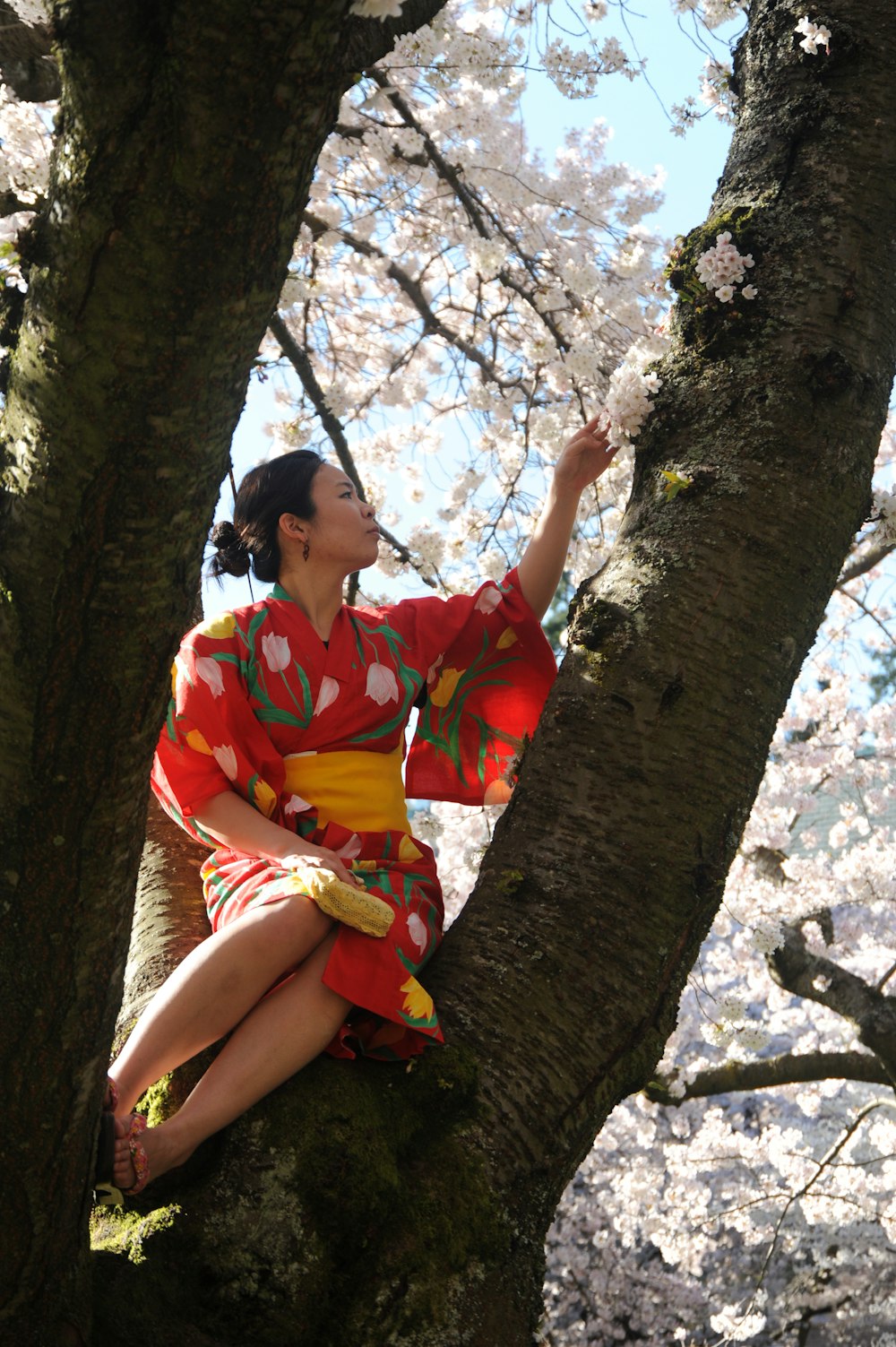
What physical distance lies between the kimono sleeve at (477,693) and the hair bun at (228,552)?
421 millimetres

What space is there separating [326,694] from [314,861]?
0.43 metres

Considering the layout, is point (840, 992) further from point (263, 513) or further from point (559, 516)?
point (263, 513)

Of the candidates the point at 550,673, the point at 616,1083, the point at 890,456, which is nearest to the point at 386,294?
the point at 890,456

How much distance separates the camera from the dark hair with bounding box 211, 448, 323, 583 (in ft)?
7.93

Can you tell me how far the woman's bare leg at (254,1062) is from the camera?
1463 mm

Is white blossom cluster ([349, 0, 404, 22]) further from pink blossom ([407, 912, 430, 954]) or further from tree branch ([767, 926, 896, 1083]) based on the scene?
tree branch ([767, 926, 896, 1083])

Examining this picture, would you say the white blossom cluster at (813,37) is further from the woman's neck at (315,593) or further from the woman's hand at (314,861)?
the woman's hand at (314,861)

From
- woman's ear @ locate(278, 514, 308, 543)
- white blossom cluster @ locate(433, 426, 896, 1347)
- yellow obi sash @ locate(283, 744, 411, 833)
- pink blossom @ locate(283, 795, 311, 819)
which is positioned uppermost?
woman's ear @ locate(278, 514, 308, 543)

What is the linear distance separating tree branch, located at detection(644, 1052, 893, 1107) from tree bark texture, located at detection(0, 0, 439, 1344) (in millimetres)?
3752

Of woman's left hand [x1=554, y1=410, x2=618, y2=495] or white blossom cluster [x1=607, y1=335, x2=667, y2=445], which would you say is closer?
white blossom cluster [x1=607, y1=335, x2=667, y2=445]

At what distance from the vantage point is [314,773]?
2.08 m

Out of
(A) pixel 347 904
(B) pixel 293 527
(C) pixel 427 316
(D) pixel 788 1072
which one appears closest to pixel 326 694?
(B) pixel 293 527

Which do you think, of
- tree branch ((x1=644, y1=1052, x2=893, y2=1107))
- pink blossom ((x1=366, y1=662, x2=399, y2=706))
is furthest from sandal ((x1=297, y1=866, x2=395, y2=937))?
tree branch ((x1=644, y1=1052, x2=893, y2=1107))

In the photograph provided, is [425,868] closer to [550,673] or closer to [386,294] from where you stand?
[550,673]
